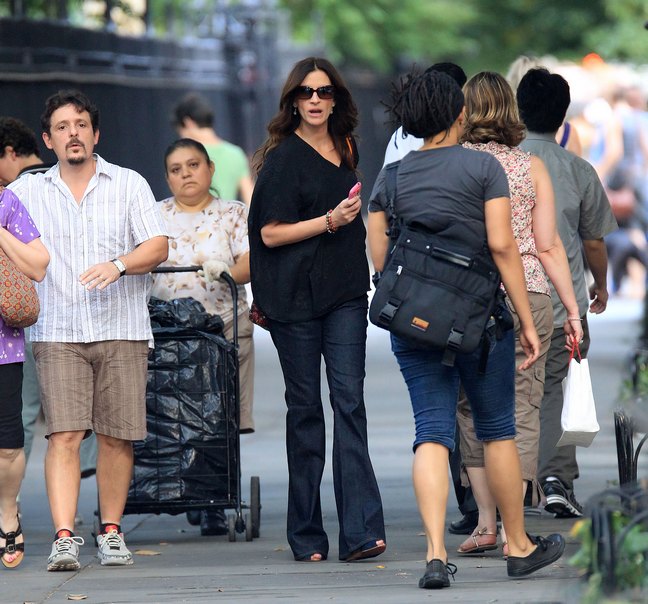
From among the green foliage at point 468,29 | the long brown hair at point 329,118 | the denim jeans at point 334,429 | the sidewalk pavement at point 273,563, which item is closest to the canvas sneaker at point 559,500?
the sidewalk pavement at point 273,563

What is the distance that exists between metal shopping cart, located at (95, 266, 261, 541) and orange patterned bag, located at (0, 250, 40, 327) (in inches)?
36.0

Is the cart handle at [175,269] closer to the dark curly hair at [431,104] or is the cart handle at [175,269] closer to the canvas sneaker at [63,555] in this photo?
the canvas sneaker at [63,555]

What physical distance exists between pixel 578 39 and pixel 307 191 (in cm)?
3634

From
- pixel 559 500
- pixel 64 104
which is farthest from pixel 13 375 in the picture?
pixel 559 500

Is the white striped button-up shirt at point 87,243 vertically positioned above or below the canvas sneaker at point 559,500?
above

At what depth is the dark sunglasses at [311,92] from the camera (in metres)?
6.96

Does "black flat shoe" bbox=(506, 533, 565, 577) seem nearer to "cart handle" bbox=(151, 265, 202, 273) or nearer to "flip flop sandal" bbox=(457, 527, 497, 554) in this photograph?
"flip flop sandal" bbox=(457, 527, 497, 554)

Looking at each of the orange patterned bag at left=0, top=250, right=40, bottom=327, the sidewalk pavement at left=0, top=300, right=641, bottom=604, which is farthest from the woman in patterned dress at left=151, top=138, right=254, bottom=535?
the orange patterned bag at left=0, top=250, right=40, bottom=327

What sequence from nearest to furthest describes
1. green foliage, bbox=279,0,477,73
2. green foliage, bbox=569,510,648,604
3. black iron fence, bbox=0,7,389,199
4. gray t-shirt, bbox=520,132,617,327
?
green foliage, bbox=569,510,648,604 < gray t-shirt, bbox=520,132,617,327 < black iron fence, bbox=0,7,389,199 < green foliage, bbox=279,0,477,73

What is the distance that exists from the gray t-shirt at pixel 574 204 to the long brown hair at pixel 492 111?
0.80m

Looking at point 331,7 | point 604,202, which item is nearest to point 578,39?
point 331,7

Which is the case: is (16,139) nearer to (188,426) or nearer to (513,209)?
(188,426)

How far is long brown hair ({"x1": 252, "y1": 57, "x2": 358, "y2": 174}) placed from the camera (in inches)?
276

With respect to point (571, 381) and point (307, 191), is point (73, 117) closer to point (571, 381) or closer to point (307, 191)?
point (307, 191)
